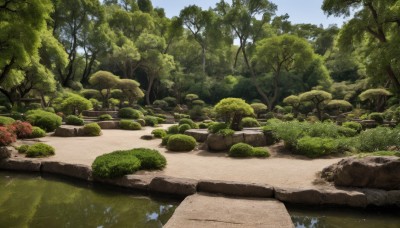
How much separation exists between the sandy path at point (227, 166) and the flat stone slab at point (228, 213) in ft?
4.80

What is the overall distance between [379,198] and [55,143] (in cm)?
1257

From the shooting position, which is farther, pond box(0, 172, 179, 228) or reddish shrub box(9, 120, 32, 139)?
reddish shrub box(9, 120, 32, 139)

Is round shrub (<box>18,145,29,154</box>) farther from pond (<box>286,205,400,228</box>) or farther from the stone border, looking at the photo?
pond (<box>286,205,400,228</box>)

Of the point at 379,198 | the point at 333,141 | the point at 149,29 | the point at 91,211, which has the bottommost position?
the point at 91,211

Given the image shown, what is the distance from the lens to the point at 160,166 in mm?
8703

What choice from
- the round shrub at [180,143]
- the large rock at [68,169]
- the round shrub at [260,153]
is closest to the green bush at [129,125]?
the round shrub at [180,143]

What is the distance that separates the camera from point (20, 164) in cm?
916

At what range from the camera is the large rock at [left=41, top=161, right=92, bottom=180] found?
8.22 m

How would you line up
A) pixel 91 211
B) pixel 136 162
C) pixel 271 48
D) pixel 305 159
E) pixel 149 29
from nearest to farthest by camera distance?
pixel 91 211 < pixel 136 162 < pixel 305 159 < pixel 271 48 < pixel 149 29

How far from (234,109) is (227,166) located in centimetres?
427

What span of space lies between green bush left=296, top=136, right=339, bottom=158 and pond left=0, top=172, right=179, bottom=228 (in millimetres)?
6093

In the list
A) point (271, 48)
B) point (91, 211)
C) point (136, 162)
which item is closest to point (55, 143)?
point (136, 162)

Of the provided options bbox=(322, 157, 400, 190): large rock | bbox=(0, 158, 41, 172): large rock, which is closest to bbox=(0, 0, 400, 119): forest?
bbox=(0, 158, 41, 172): large rock

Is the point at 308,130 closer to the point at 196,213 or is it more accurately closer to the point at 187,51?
the point at 196,213
